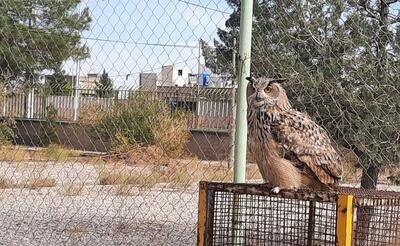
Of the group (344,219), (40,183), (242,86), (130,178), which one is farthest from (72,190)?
(344,219)

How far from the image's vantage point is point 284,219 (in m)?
3.02

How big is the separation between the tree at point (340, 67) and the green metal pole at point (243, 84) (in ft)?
1.42

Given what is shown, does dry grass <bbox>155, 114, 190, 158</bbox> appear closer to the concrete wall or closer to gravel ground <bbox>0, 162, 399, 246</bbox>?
the concrete wall

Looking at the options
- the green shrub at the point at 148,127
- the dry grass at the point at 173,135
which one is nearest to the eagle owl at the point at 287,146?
the dry grass at the point at 173,135

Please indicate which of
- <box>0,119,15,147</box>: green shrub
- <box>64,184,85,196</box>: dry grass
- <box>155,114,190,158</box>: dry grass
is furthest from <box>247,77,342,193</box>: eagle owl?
<box>155,114,190,158</box>: dry grass

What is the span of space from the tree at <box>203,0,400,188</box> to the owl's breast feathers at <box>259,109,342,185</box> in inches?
33.7

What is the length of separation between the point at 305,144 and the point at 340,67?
1.20 metres

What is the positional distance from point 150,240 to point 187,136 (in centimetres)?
567

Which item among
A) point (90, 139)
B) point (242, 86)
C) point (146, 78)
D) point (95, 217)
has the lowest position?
point (95, 217)

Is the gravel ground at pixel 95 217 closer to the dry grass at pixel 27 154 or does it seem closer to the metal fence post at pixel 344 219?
the dry grass at pixel 27 154

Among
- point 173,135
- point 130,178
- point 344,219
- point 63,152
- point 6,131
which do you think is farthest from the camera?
point 173,135

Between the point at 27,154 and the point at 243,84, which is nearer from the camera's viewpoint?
the point at 243,84

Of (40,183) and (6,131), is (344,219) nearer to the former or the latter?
(40,183)

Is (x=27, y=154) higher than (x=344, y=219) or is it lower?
lower
